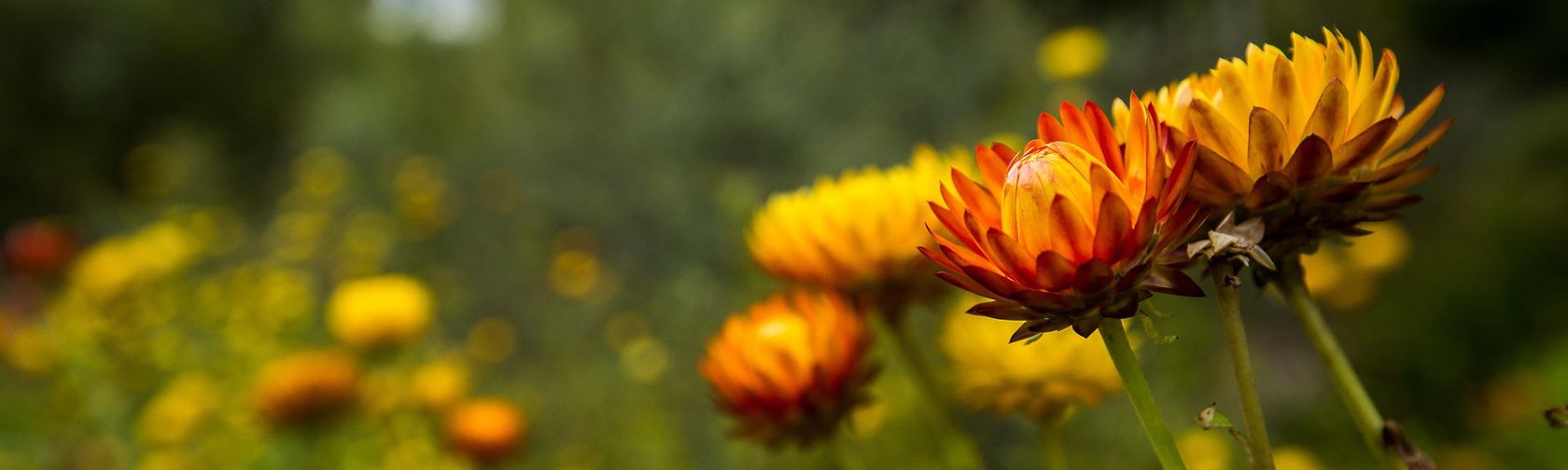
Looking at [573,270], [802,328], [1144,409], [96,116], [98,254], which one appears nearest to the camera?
[1144,409]

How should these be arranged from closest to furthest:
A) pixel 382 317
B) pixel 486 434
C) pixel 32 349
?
pixel 486 434 < pixel 382 317 < pixel 32 349

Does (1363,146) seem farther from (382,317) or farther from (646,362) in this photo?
(646,362)

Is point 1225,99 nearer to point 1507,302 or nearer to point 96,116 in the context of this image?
point 1507,302

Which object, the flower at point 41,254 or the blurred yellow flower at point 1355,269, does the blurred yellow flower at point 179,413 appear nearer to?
the flower at point 41,254

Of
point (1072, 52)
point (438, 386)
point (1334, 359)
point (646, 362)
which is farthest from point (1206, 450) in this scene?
point (646, 362)

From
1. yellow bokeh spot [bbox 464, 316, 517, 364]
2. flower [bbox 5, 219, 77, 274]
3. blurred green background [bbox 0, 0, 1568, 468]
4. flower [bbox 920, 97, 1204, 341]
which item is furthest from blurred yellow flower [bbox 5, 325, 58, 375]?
flower [bbox 920, 97, 1204, 341]

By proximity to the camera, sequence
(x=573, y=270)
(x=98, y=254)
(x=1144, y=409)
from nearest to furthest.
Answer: (x=1144, y=409) → (x=98, y=254) → (x=573, y=270)

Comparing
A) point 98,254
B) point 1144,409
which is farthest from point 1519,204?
point 98,254
